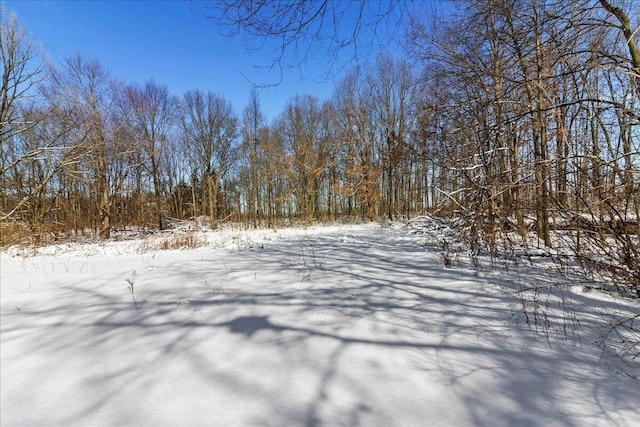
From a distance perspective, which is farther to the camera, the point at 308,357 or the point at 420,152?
the point at 420,152

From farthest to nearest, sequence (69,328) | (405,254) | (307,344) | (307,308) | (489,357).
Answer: (405,254)
(307,308)
(69,328)
(307,344)
(489,357)

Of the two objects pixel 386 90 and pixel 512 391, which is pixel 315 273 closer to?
pixel 512 391

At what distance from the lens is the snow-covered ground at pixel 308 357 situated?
1487 millimetres

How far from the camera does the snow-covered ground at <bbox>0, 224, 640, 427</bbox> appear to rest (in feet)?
4.88

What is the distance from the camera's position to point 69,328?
2562 millimetres

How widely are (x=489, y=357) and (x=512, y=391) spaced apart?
1.23 ft

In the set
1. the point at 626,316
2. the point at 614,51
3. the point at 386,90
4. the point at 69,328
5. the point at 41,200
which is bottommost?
the point at 626,316

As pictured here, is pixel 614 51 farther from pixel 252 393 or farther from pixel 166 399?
pixel 166 399

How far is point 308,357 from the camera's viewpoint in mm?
2004

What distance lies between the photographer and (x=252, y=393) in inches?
64.4

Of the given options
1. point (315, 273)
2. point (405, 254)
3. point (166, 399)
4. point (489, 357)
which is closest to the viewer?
point (166, 399)

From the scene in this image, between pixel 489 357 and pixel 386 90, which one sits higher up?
pixel 386 90

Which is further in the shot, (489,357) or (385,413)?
(489,357)

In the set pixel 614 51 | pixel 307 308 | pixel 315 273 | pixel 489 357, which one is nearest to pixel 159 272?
pixel 315 273
